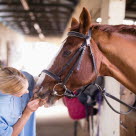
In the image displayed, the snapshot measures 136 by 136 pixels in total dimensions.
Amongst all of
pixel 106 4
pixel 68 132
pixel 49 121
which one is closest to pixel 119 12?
pixel 106 4

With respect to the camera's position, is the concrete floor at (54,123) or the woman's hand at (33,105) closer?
the woman's hand at (33,105)

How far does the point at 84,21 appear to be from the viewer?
5.19ft

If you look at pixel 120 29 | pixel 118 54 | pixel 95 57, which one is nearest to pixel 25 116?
pixel 95 57

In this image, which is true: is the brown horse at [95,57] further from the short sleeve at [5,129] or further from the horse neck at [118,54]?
the short sleeve at [5,129]

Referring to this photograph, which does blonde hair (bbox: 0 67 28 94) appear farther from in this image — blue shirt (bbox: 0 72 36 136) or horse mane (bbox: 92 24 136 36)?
horse mane (bbox: 92 24 136 36)

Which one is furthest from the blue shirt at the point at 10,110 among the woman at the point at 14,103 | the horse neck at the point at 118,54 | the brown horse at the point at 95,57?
the horse neck at the point at 118,54

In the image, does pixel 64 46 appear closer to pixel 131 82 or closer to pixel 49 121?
pixel 131 82

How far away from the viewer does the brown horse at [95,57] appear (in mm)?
1558

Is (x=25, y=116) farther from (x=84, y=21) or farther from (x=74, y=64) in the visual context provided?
(x=84, y=21)

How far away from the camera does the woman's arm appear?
63.7 inches

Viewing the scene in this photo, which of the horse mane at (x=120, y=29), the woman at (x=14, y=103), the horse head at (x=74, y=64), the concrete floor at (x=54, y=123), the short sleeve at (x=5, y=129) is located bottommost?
the concrete floor at (x=54, y=123)

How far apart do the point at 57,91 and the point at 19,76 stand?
0.84 ft

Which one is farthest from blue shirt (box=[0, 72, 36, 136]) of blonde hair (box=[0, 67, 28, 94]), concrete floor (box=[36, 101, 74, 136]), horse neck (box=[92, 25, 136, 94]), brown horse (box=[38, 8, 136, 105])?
concrete floor (box=[36, 101, 74, 136])

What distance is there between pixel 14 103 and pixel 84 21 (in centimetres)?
71
